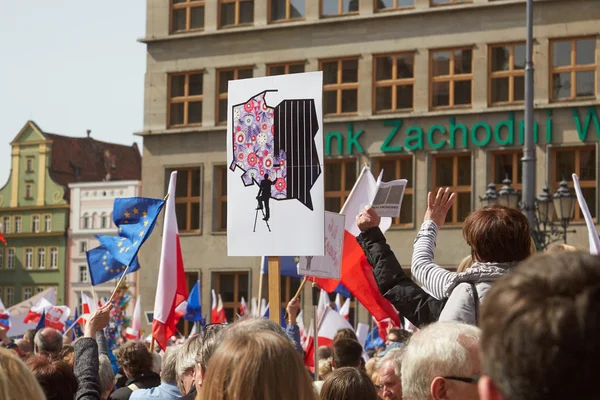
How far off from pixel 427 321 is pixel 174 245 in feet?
19.4

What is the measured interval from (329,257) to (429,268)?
4.90m

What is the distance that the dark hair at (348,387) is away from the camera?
454 cm

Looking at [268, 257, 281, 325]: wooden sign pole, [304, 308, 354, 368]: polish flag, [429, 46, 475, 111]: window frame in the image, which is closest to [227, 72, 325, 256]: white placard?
[268, 257, 281, 325]: wooden sign pole

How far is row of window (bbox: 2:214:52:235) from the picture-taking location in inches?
3123

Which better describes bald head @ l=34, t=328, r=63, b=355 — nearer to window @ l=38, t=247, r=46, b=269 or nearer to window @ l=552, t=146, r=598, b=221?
window @ l=552, t=146, r=598, b=221

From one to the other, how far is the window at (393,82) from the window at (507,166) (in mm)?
3195

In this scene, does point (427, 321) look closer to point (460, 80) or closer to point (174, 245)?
point (174, 245)

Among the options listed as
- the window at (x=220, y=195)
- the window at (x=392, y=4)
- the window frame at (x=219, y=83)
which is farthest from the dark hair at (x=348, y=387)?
the window at (x=220, y=195)

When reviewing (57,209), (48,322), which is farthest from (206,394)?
(57,209)

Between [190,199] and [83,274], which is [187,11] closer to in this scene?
[190,199]

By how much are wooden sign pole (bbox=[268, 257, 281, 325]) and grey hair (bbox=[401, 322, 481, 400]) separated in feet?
12.2

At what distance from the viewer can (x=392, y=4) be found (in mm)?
35625

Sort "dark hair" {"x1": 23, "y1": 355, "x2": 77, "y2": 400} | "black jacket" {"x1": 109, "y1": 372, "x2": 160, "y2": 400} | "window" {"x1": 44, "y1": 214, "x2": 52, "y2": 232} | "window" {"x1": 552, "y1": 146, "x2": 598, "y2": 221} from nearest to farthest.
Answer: "dark hair" {"x1": 23, "y1": 355, "x2": 77, "y2": 400}
"black jacket" {"x1": 109, "y1": 372, "x2": 160, "y2": 400}
"window" {"x1": 552, "y1": 146, "x2": 598, "y2": 221}
"window" {"x1": 44, "y1": 214, "x2": 52, "y2": 232}

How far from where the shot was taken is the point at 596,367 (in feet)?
5.50
